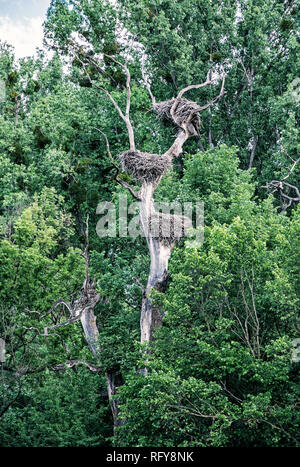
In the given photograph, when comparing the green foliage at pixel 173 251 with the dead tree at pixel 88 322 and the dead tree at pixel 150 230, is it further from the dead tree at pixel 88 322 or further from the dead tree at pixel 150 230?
the dead tree at pixel 150 230

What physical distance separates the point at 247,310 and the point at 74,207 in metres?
12.5

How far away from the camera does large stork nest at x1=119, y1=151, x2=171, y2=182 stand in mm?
16469

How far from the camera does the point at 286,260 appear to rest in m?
13.0

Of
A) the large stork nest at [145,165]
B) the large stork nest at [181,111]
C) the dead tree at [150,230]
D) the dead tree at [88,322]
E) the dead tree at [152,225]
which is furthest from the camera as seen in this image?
the large stork nest at [181,111]

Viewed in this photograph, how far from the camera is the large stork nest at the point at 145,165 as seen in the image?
16.5 meters

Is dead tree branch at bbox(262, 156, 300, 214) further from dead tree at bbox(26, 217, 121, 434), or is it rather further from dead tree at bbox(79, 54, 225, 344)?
dead tree at bbox(26, 217, 121, 434)

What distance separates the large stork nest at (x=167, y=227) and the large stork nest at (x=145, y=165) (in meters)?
1.31

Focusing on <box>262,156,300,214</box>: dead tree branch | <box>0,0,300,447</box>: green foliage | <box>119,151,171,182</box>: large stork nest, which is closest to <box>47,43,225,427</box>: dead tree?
<box>119,151,171,182</box>: large stork nest

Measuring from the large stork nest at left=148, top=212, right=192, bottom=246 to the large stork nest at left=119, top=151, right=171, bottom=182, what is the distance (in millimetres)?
1313

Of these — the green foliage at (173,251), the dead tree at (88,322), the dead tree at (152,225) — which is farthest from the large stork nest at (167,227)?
the dead tree at (88,322)

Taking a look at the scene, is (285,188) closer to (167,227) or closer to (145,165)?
(145,165)

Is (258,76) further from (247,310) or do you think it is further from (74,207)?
(247,310)

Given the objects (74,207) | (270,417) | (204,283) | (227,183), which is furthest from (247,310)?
(74,207)
